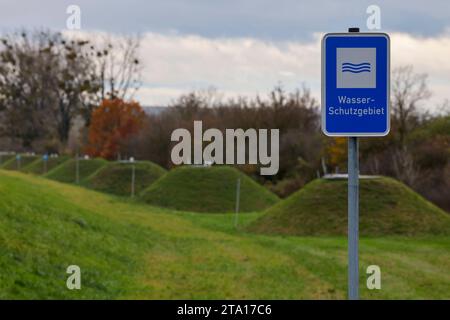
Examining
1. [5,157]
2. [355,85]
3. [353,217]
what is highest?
[355,85]

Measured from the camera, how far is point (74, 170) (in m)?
56.6

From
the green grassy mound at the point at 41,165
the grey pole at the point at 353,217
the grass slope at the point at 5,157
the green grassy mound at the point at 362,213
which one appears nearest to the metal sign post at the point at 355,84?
the grey pole at the point at 353,217

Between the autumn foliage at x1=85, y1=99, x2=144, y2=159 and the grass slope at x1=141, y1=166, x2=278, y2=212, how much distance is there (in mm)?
17662

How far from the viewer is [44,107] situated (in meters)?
79.6

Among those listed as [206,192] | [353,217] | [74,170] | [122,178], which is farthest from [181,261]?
[74,170]

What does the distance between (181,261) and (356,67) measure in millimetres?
13529

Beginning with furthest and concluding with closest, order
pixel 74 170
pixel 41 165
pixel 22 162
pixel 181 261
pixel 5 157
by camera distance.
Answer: pixel 5 157 < pixel 22 162 < pixel 41 165 < pixel 74 170 < pixel 181 261

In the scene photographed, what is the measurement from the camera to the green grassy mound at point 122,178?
45.4 metres

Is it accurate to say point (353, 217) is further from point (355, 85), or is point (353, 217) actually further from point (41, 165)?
point (41, 165)

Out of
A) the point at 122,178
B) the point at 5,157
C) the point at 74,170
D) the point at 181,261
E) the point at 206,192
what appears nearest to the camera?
the point at 181,261

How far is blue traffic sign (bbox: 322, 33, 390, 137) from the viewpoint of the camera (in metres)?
4.23

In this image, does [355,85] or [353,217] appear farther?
[353,217]

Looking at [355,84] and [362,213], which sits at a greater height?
[355,84]
